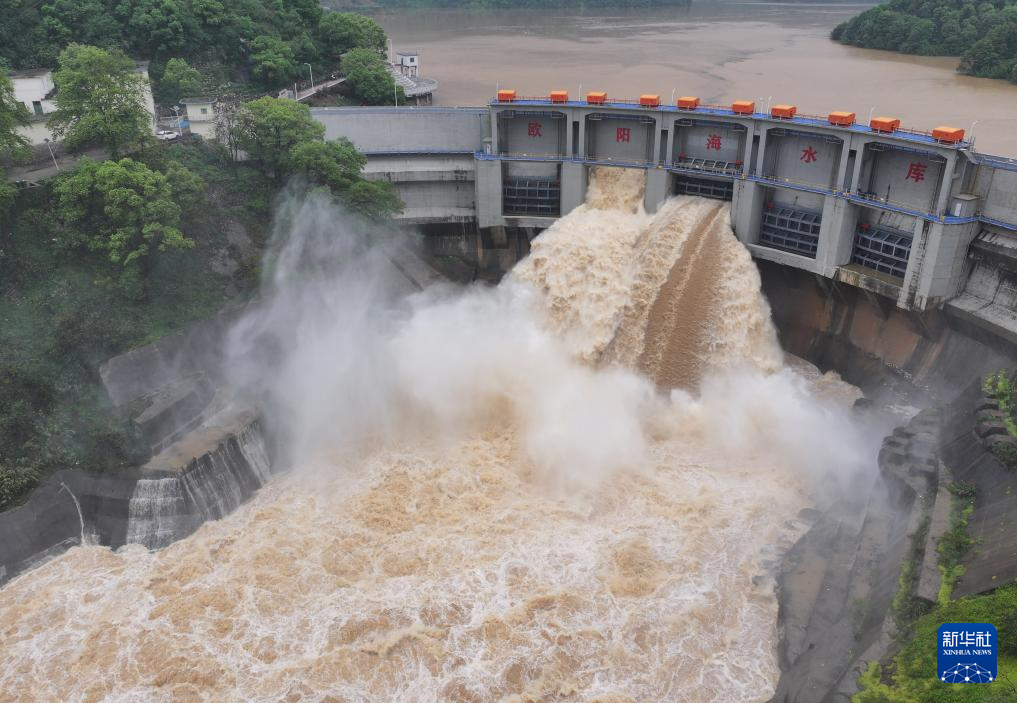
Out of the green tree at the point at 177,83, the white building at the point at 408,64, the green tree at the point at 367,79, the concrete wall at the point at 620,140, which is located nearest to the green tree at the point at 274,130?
the green tree at the point at 177,83

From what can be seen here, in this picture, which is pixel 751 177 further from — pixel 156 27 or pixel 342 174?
pixel 156 27

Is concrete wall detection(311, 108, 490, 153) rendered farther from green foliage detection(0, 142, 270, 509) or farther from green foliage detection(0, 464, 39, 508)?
green foliage detection(0, 464, 39, 508)

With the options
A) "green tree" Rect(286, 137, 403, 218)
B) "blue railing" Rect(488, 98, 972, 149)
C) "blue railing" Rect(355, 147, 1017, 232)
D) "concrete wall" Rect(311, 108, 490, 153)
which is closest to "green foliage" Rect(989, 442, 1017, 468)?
"blue railing" Rect(355, 147, 1017, 232)

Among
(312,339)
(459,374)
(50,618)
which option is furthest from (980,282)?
(50,618)

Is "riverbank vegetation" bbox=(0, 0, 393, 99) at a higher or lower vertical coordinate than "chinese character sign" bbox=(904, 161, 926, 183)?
higher

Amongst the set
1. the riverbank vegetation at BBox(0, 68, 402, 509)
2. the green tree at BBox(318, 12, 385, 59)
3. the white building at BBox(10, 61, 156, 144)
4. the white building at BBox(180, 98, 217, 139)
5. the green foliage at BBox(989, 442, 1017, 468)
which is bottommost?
the green foliage at BBox(989, 442, 1017, 468)

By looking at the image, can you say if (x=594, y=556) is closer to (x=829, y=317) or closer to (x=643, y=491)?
(x=643, y=491)
